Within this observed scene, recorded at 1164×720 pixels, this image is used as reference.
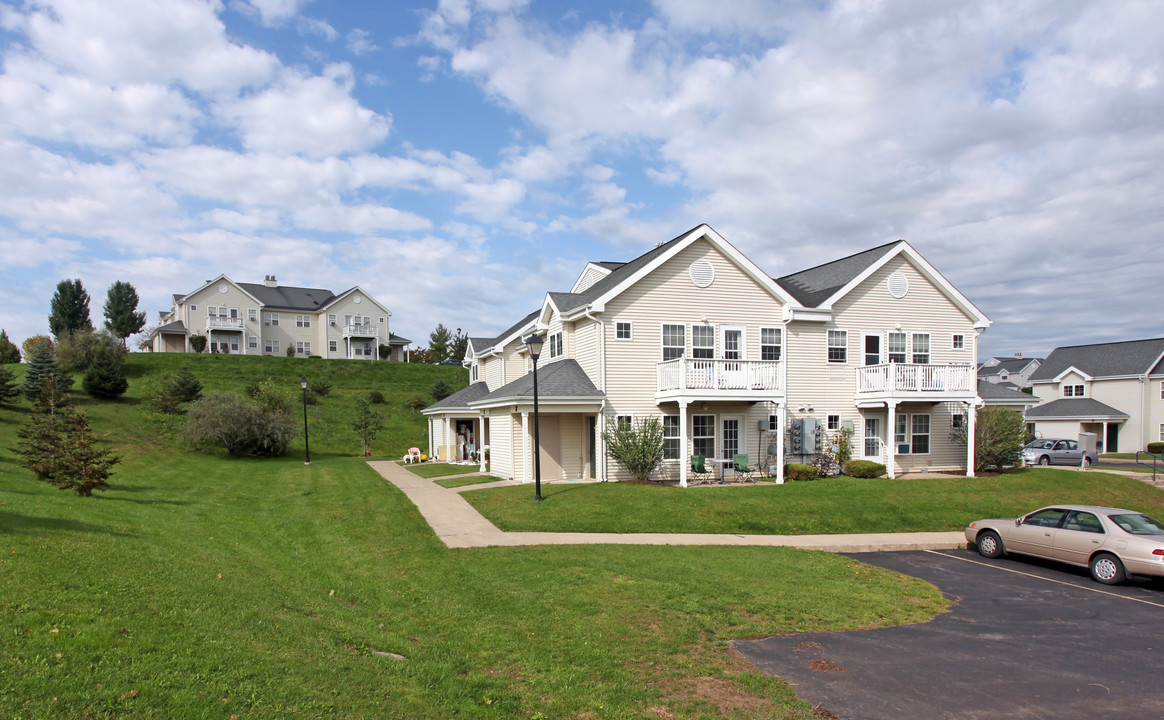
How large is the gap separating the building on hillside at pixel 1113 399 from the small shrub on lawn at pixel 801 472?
3692 cm

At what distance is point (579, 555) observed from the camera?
12.4 meters

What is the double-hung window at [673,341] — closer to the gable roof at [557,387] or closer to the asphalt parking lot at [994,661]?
the gable roof at [557,387]

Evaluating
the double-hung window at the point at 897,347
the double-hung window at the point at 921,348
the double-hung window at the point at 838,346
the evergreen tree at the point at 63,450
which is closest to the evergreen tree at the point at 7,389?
the evergreen tree at the point at 63,450

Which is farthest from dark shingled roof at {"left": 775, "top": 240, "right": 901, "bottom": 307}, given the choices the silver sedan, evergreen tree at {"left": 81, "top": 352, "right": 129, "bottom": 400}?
evergreen tree at {"left": 81, "top": 352, "right": 129, "bottom": 400}

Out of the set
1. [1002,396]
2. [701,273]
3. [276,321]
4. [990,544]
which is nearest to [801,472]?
[701,273]

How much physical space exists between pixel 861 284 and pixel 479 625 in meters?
22.6

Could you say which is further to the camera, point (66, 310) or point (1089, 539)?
point (66, 310)

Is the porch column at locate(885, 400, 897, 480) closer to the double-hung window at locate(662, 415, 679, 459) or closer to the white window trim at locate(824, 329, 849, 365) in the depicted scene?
the white window trim at locate(824, 329, 849, 365)

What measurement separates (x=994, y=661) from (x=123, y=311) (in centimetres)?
10080

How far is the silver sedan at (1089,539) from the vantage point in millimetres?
12266

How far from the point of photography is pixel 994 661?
7879 mm

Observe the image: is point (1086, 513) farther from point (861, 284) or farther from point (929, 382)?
point (861, 284)

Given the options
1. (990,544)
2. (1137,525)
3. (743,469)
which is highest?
(1137,525)

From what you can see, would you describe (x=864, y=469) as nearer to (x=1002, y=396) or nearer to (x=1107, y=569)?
(x=1002, y=396)
